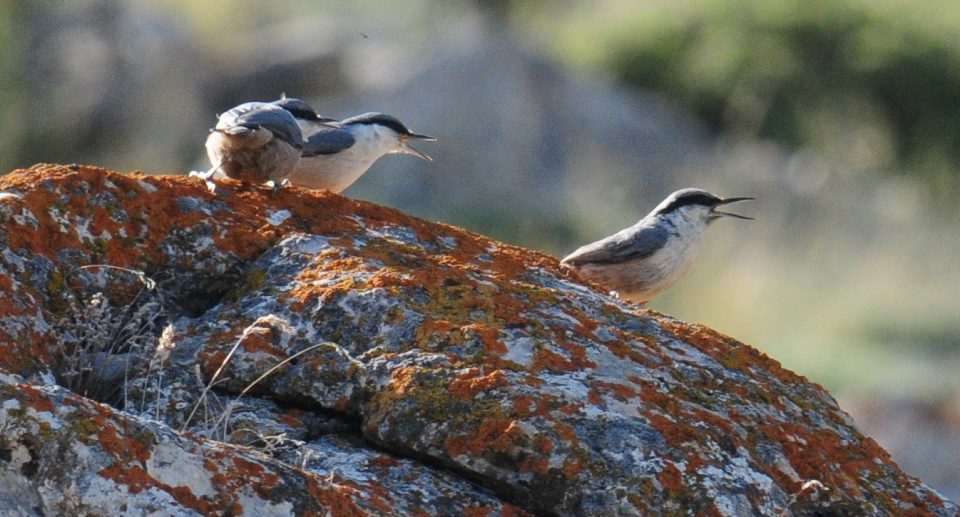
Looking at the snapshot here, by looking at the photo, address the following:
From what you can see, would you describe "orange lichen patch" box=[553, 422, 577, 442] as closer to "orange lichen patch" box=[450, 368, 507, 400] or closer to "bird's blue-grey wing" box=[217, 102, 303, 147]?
"orange lichen patch" box=[450, 368, 507, 400]

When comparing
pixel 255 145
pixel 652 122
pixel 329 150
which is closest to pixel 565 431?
pixel 255 145

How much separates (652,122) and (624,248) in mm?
18890

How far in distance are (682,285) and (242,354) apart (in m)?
11.4

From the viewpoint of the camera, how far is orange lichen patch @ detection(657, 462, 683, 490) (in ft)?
13.7

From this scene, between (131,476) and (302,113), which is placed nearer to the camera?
(131,476)

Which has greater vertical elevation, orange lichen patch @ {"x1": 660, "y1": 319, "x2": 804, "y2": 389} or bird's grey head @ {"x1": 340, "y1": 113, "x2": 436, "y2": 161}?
bird's grey head @ {"x1": 340, "y1": 113, "x2": 436, "y2": 161}

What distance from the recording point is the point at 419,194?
21578 millimetres

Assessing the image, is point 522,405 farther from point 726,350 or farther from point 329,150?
point 329,150

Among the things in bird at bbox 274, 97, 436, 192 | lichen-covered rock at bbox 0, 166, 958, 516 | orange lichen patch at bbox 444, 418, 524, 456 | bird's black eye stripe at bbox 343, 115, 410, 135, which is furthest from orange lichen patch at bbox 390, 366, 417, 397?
bird's black eye stripe at bbox 343, 115, 410, 135

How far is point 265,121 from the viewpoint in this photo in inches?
254

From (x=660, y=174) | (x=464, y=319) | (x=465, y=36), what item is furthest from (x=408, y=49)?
(x=464, y=319)

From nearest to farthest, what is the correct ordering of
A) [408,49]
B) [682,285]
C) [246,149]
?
[246,149] → [682,285] → [408,49]

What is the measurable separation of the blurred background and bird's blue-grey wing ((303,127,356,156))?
671 cm

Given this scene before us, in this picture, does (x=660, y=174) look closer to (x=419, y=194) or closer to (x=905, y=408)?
(x=419, y=194)
